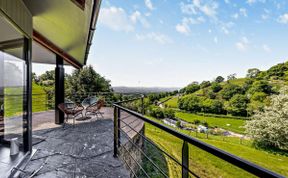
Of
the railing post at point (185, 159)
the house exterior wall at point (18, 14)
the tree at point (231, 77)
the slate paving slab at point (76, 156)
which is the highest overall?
the tree at point (231, 77)

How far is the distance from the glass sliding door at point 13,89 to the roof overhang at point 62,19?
633 millimetres

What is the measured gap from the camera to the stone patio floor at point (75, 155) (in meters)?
2.69

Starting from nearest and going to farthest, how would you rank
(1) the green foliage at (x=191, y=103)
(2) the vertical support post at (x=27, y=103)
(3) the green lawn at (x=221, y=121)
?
(2) the vertical support post at (x=27, y=103)
(3) the green lawn at (x=221, y=121)
(1) the green foliage at (x=191, y=103)

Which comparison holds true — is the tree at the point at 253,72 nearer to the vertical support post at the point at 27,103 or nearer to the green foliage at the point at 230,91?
the green foliage at the point at 230,91

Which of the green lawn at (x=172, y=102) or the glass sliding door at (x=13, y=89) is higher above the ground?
the glass sliding door at (x=13, y=89)

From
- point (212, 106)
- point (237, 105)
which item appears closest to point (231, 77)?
point (212, 106)

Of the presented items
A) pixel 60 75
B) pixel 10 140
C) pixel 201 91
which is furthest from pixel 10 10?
pixel 201 91

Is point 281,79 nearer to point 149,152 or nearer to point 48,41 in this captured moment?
point 149,152

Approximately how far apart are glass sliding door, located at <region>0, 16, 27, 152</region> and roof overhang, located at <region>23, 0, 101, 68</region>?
0.63 meters

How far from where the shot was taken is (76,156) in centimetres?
332

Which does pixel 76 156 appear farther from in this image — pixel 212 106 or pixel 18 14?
pixel 212 106

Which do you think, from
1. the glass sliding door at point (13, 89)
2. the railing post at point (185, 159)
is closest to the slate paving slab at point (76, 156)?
the glass sliding door at point (13, 89)

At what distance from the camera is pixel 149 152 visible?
6.96 metres

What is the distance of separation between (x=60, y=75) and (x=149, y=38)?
65.3 feet
